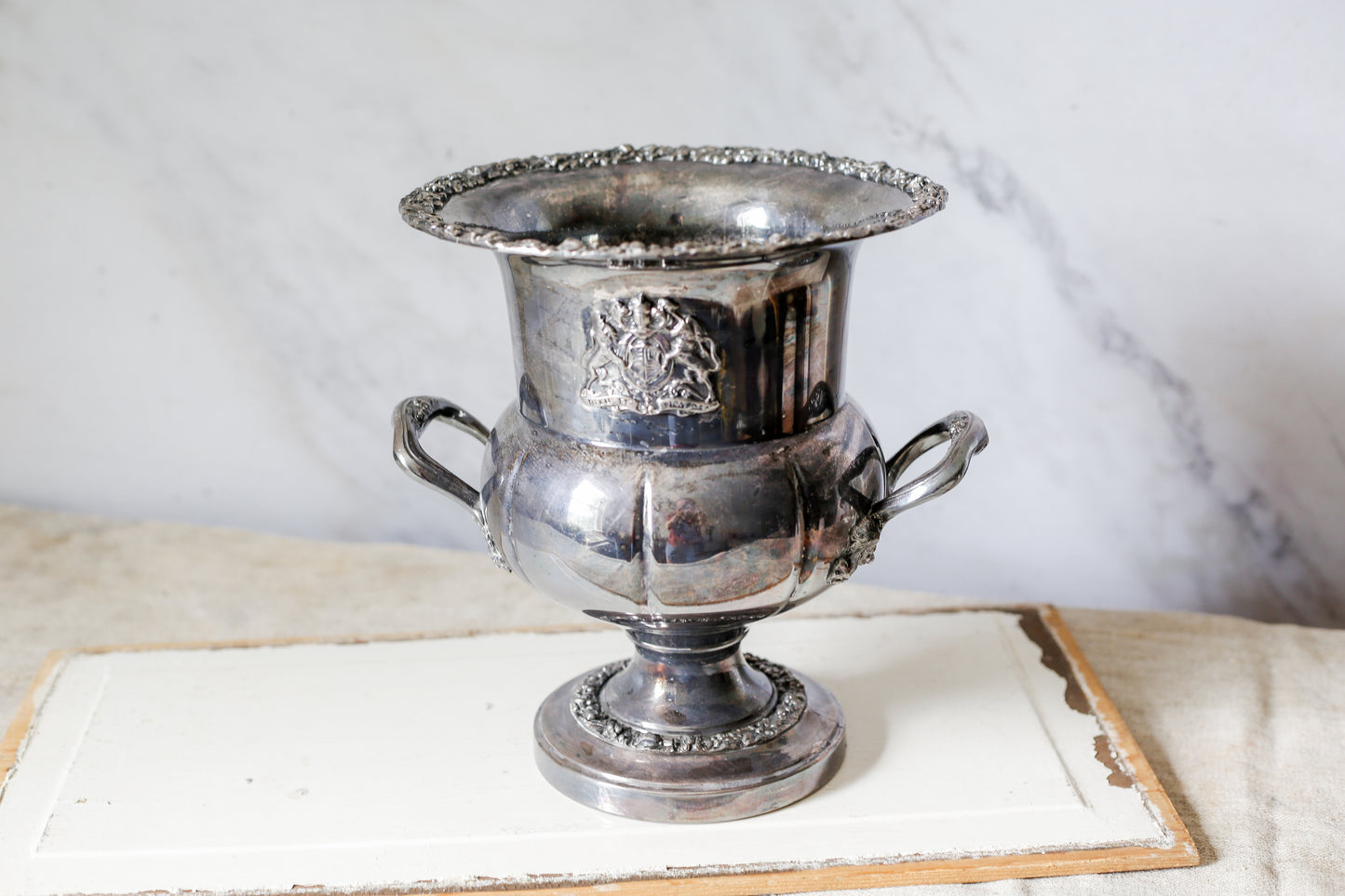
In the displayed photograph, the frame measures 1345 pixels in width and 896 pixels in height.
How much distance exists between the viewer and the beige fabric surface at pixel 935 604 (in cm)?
119

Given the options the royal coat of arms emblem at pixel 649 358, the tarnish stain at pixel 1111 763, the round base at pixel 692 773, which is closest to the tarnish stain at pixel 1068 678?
the tarnish stain at pixel 1111 763

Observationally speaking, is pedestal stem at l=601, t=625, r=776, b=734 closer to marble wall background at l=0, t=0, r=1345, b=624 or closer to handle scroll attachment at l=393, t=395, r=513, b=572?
handle scroll attachment at l=393, t=395, r=513, b=572

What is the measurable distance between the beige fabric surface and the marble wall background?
15cm

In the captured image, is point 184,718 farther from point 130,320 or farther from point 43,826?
point 130,320

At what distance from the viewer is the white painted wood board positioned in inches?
45.3

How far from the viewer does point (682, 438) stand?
1080 mm

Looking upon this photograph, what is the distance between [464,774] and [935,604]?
27.9 inches

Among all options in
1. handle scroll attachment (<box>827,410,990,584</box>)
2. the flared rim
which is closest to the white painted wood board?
handle scroll attachment (<box>827,410,990,584</box>)

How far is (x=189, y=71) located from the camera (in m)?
1.72

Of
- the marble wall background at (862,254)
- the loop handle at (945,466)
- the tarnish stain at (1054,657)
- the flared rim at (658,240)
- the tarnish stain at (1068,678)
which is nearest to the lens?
the flared rim at (658,240)

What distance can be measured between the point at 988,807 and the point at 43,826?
862mm

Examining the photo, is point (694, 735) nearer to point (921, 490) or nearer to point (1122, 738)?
point (921, 490)

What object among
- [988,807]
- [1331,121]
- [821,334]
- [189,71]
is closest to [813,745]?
[988,807]

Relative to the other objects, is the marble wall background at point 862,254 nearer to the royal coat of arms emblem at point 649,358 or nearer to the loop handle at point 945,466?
the loop handle at point 945,466
